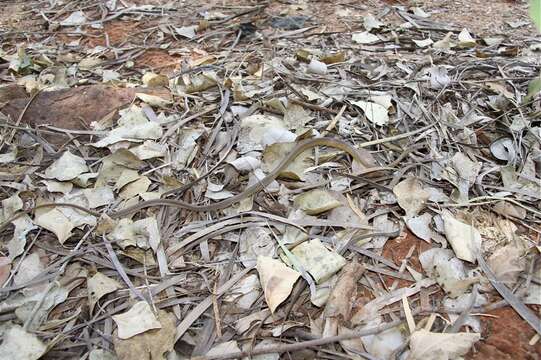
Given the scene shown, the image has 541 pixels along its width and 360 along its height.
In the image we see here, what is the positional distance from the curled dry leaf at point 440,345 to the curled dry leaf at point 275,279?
37 cm

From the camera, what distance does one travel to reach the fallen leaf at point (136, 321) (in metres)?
1.35

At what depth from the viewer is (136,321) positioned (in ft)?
4.51

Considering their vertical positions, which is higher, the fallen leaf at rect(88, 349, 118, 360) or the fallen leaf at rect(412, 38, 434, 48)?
the fallen leaf at rect(412, 38, 434, 48)

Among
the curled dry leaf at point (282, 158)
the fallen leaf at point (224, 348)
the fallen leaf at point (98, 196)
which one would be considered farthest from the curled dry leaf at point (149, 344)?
the curled dry leaf at point (282, 158)

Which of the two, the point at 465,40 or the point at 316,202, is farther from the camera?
the point at 465,40

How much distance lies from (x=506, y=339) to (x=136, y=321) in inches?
39.9

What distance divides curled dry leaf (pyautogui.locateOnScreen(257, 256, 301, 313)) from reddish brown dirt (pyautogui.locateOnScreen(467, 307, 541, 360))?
52 centimetres

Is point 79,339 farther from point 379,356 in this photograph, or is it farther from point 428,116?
point 428,116

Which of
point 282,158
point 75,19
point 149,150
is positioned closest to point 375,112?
point 282,158

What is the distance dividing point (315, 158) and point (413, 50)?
1130 millimetres

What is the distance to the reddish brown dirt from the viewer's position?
127cm

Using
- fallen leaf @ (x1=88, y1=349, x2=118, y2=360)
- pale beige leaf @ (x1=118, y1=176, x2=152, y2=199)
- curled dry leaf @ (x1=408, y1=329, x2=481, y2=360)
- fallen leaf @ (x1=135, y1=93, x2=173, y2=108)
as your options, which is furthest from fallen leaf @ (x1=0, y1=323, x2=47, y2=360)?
fallen leaf @ (x1=135, y1=93, x2=173, y2=108)

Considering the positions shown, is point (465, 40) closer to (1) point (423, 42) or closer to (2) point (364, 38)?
(1) point (423, 42)

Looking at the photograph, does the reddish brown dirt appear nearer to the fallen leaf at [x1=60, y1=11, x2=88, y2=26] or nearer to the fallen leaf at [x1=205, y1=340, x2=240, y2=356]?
the fallen leaf at [x1=205, y1=340, x2=240, y2=356]
